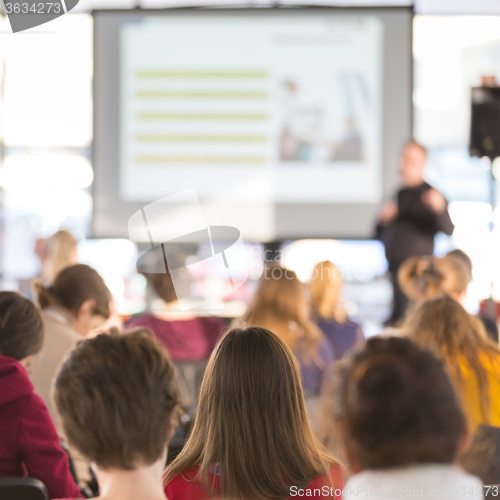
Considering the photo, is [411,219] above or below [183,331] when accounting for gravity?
above

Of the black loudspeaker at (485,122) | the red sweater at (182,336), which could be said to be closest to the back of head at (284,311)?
the red sweater at (182,336)

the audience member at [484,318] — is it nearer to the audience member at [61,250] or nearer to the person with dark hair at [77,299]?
the person with dark hair at [77,299]

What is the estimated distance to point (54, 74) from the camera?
4.62 metres

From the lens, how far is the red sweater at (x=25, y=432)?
1.41 m

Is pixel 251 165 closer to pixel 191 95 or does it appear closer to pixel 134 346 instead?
pixel 191 95

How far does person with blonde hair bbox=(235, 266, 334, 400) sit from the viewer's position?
97.6 inches

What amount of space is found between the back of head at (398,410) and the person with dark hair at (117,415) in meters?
0.34

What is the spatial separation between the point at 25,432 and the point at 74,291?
0.88 m

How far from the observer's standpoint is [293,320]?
263cm

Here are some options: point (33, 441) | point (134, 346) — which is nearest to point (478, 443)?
point (134, 346)

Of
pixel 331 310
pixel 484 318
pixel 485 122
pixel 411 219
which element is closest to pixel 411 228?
pixel 411 219

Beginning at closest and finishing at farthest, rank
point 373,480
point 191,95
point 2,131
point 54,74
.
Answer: point 373,480, point 191,95, point 54,74, point 2,131

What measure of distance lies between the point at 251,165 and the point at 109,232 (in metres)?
1.18

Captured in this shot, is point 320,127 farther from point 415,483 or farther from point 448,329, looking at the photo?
point 415,483
